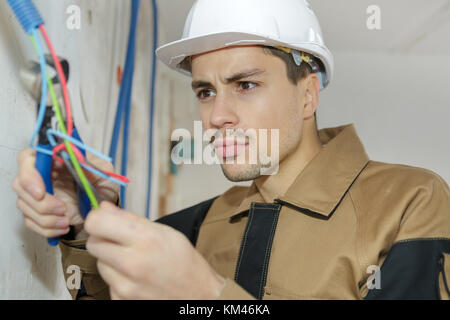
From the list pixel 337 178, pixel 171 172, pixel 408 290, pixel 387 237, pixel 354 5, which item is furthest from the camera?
pixel 171 172

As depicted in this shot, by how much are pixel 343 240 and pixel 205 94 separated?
536 mm

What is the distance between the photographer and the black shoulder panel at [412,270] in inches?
30.3

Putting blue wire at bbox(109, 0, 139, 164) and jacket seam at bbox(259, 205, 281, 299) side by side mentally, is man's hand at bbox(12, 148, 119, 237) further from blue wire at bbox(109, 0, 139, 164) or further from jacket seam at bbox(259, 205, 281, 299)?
blue wire at bbox(109, 0, 139, 164)

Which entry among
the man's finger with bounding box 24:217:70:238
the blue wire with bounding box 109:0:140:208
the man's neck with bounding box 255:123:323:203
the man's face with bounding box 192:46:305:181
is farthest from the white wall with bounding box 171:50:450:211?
the man's finger with bounding box 24:217:70:238

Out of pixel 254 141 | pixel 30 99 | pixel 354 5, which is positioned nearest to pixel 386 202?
pixel 254 141

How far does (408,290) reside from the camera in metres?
0.77

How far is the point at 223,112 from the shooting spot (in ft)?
3.35

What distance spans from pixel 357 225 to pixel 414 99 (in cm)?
244

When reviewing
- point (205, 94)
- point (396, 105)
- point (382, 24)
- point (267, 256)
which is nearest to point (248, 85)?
point (205, 94)

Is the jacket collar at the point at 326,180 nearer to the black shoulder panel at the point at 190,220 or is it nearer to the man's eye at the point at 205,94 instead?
the black shoulder panel at the point at 190,220

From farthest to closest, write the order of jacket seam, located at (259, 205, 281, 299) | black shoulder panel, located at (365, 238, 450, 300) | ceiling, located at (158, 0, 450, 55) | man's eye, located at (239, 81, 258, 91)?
ceiling, located at (158, 0, 450, 55) → man's eye, located at (239, 81, 258, 91) → jacket seam, located at (259, 205, 281, 299) → black shoulder panel, located at (365, 238, 450, 300)

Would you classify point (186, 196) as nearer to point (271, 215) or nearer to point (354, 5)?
point (354, 5)

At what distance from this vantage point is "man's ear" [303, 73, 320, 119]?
47.4 inches

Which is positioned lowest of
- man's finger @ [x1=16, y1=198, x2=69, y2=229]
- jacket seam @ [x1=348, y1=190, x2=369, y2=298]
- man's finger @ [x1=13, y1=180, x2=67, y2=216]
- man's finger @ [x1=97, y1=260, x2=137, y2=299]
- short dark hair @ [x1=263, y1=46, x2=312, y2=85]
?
jacket seam @ [x1=348, y1=190, x2=369, y2=298]
